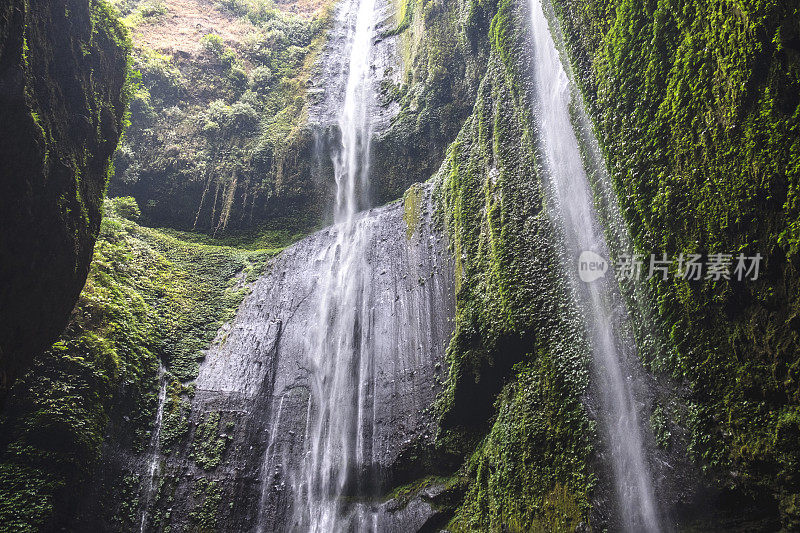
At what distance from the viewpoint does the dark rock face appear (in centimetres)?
525

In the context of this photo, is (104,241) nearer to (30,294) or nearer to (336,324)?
(30,294)

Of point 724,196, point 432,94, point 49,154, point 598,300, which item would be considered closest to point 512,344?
point 598,300

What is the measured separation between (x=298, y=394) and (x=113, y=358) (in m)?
3.55

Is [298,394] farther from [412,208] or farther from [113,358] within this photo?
[412,208]

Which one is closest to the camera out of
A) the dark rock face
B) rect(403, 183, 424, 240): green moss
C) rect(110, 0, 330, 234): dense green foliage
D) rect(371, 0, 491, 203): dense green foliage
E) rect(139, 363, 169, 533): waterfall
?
the dark rock face

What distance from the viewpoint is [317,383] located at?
9586 millimetres

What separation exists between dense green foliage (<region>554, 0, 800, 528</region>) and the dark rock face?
737 centimetres

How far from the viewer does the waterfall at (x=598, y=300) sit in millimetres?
5504

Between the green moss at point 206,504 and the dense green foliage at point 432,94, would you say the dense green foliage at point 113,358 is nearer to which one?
the green moss at point 206,504

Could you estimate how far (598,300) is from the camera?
22.1 feet

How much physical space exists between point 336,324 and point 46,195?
232 inches

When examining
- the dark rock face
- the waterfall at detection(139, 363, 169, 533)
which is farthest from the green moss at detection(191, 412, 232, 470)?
the dark rock face

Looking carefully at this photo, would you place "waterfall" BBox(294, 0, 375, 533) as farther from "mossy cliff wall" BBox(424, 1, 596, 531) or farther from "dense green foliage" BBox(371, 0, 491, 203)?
"mossy cliff wall" BBox(424, 1, 596, 531)

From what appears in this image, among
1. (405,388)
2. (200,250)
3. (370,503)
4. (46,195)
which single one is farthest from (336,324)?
(46,195)
